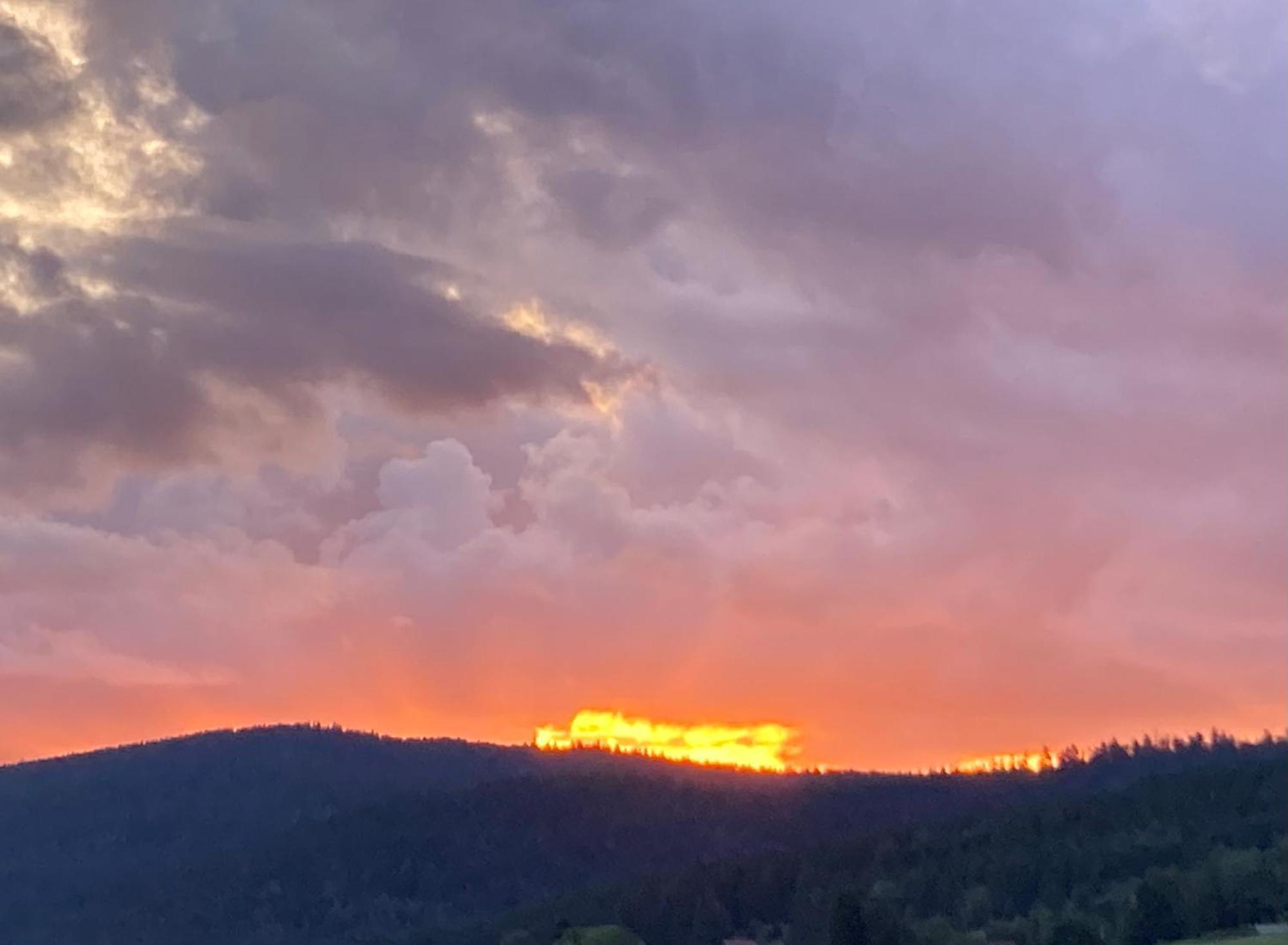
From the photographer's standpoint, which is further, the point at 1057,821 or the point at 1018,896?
the point at 1057,821

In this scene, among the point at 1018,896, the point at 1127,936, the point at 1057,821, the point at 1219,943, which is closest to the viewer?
the point at 1219,943

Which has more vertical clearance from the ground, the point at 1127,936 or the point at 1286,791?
the point at 1286,791

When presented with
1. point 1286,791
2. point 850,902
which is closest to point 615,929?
point 850,902

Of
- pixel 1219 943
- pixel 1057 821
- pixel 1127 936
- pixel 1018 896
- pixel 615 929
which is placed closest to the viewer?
pixel 1219 943

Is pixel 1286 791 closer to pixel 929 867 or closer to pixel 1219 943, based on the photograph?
pixel 929 867

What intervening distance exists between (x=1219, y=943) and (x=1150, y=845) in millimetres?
73734

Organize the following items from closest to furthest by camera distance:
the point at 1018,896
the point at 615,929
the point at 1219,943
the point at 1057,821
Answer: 1. the point at 1219,943
2. the point at 615,929
3. the point at 1018,896
4. the point at 1057,821

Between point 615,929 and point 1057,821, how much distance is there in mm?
70622

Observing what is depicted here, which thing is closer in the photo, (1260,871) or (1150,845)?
(1260,871)

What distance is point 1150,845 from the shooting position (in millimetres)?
184875

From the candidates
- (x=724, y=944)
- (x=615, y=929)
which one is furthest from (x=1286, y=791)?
(x=615, y=929)

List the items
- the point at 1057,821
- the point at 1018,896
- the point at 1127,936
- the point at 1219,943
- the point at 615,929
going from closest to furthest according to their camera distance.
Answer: the point at 1219,943, the point at 1127,936, the point at 615,929, the point at 1018,896, the point at 1057,821

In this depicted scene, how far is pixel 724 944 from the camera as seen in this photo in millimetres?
185250

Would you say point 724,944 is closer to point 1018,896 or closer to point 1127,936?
point 1018,896
